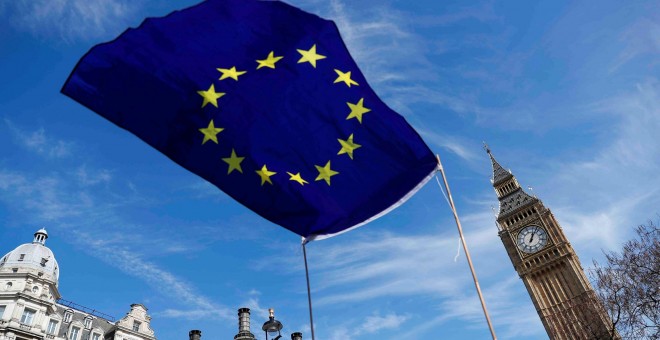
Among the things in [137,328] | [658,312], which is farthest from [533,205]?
[137,328]

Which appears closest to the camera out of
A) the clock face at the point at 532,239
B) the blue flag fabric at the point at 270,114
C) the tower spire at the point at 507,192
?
the blue flag fabric at the point at 270,114

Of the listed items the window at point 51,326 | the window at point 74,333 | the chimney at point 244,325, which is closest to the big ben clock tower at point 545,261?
the chimney at point 244,325

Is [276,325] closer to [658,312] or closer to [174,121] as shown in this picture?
[174,121]

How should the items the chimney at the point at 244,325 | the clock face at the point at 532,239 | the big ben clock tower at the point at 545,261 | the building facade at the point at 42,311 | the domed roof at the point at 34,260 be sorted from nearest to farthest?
the building facade at the point at 42,311 → the domed roof at the point at 34,260 → the chimney at the point at 244,325 → the big ben clock tower at the point at 545,261 → the clock face at the point at 532,239

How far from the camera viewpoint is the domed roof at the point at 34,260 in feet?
127

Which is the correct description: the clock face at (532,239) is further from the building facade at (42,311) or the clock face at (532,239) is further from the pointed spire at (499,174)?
the building facade at (42,311)

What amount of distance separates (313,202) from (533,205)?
279 ft

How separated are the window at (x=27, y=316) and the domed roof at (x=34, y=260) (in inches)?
125

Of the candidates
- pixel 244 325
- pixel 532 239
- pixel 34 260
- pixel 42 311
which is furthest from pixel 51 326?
pixel 532 239

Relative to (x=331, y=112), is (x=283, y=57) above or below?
above

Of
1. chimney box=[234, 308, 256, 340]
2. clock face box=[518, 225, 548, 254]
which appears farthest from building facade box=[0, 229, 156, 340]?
clock face box=[518, 225, 548, 254]

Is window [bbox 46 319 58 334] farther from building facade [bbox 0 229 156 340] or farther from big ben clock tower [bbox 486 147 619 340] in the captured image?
big ben clock tower [bbox 486 147 619 340]

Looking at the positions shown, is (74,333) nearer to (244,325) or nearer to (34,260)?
(34,260)

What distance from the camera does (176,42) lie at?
10.2m
